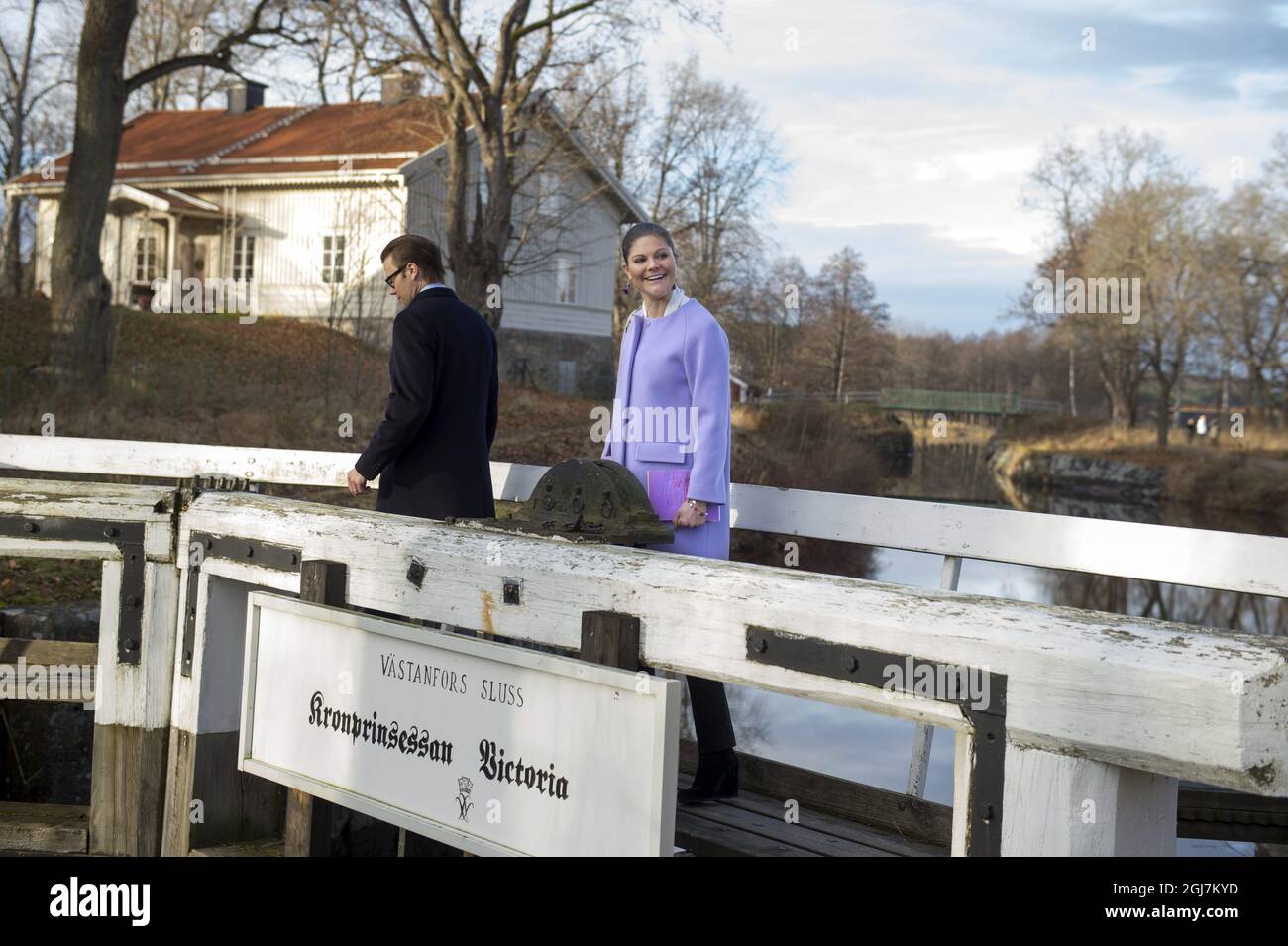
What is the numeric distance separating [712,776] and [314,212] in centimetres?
3138

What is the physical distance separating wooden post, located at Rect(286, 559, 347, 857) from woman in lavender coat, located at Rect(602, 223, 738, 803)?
100 centimetres

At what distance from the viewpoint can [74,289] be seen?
16.8 metres

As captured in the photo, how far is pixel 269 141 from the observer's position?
117ft

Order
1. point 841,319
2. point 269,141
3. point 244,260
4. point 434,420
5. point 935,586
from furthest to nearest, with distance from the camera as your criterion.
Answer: point 841,319
point 269,141
point 244,260
point 935,586
point 434,420

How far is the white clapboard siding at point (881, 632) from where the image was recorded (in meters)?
1.87

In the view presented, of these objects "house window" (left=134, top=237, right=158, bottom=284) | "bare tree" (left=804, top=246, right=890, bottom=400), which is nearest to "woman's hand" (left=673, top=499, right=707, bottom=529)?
"house window" (left=134, top=237, right=158, bottom=284)

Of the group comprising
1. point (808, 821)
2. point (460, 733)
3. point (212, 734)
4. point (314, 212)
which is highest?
point (314, 212)

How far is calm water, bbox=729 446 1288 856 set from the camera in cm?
1166

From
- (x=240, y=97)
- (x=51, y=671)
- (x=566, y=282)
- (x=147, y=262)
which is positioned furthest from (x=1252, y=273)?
(x=51, y=671)

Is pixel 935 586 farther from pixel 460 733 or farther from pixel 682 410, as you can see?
pixel 460 733

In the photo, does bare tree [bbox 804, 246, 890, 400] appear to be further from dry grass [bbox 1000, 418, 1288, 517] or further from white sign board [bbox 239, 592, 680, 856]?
white sign board [bbox 239, 592, 680, 856]

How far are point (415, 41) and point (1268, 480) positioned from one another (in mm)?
23278

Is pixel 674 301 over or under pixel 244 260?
under
